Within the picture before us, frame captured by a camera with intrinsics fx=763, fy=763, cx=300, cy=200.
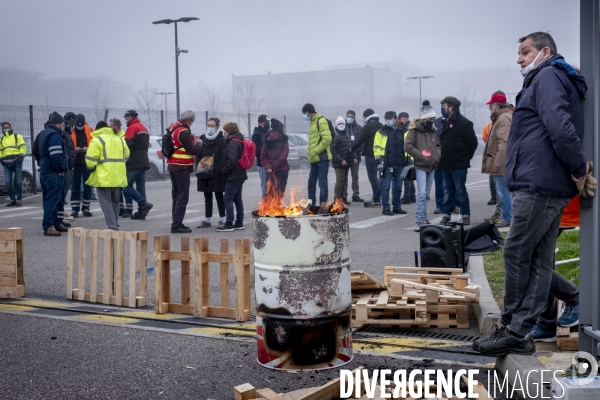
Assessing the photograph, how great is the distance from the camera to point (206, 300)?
699 cm

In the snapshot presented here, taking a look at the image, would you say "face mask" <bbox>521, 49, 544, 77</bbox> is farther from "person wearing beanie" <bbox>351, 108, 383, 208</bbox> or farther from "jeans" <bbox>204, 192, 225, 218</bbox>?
"person wearing beanie" <bbox>351, 108, 383, 208</bbox>

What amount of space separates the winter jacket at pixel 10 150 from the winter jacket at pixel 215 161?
304 inches

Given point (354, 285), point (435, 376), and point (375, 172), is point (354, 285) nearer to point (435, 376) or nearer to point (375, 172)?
point (435, 376)

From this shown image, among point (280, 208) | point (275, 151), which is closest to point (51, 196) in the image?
point (275, 151)

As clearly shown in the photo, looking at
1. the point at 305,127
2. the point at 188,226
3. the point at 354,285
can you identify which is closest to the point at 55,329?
the point at 354,285

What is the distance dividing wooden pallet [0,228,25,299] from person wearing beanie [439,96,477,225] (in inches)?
273

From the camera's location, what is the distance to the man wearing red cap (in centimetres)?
1153

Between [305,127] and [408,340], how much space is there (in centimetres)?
4464

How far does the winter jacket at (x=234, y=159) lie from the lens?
13.1 meters

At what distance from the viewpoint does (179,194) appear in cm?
1304

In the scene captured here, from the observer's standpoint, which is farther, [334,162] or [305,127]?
[305,127]

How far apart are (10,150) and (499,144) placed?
42.1 feet

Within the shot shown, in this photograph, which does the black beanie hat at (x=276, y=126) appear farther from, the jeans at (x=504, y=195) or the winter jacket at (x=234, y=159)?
the jeans at (x=504, y=195)

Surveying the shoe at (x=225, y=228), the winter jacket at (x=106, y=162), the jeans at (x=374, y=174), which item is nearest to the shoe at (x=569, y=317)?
the winter jacket at (x=106, y=162)
